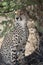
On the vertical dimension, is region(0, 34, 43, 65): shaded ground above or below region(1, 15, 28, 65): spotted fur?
below

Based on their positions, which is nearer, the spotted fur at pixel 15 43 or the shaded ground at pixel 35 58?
the spotted fur at pixel 15 43

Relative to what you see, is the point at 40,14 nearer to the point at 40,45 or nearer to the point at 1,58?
the point at 40,45

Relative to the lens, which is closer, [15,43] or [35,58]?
[15,43]

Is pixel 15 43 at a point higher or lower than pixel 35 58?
higher

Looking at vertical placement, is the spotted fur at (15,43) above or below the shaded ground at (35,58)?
above

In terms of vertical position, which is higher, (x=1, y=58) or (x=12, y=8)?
(x=12, y=8)

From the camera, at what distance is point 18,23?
3055 millimetres

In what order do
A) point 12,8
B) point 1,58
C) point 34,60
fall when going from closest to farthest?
point 12,8 → point 1,58 → point 34,60

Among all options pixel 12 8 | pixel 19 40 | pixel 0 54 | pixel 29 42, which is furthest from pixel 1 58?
pixel 12 8

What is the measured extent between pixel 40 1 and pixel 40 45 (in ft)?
1.85

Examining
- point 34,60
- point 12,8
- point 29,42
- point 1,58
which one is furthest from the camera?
point 29,42

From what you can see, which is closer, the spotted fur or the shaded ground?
the spotted fur

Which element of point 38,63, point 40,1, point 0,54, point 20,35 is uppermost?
point 40,1

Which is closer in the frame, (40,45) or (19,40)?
(19,40)
